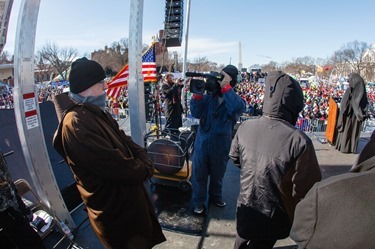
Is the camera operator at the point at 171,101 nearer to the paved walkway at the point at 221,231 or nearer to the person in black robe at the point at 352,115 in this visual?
the paved walkway at the point at 221,231

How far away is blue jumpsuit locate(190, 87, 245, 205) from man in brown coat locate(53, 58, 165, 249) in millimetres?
1384

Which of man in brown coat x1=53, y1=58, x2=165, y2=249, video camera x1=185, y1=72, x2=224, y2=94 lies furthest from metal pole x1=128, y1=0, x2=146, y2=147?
man in brown coat x1=53, y1=58, x2=165, y2=249

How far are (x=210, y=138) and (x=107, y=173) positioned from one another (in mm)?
1762

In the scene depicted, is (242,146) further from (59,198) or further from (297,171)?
(59,198)

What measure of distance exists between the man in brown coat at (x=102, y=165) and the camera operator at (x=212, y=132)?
1.39 m

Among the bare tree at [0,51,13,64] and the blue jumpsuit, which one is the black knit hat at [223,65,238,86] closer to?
the blue jumpsuit

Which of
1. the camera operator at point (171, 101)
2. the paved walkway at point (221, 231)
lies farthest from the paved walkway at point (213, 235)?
the camera operator at point (171, 101)

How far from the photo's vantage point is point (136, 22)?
10.8ft

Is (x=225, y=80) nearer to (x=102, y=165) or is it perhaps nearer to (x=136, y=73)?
(x=136, y=73)

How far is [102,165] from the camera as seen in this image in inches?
61.0

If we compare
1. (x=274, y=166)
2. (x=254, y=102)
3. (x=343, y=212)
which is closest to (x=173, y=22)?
(x=274, y=166)

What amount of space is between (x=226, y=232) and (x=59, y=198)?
2.01 meters

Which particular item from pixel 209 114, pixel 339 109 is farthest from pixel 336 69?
pixel 209 114

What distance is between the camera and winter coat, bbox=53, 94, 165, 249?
1542mm
